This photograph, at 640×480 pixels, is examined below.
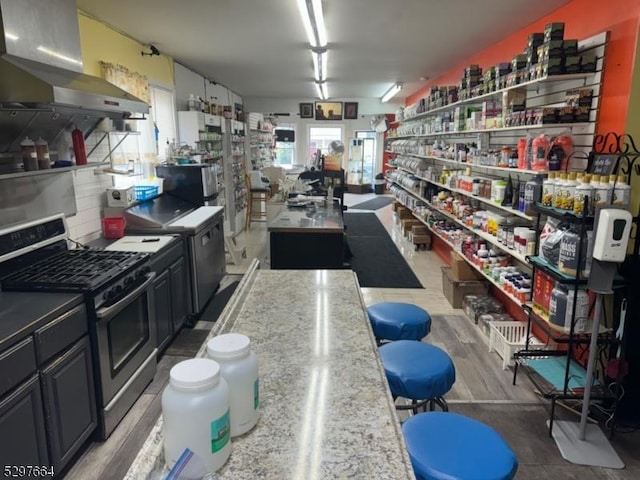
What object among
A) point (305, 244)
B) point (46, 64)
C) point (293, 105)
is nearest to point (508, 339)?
point (305, 244)

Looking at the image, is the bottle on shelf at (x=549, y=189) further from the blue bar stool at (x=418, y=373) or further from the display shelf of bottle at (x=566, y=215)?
the blue bar stool at (x=418, y=373)

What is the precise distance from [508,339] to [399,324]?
192 centimetres

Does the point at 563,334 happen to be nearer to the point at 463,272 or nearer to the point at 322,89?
the point at 463,272

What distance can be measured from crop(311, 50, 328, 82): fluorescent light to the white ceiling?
4.3 inches

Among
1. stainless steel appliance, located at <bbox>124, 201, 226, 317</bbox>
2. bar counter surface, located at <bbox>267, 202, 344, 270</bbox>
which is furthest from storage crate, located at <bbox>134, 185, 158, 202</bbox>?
bar counter surface, located at <bbox>267, 202, 344, 270</bbox>

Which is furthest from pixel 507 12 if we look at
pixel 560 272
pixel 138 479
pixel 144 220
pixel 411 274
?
pixel 138 479

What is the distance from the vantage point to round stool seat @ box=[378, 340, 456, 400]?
181 centimetres

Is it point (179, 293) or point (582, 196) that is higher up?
point (582, 196)

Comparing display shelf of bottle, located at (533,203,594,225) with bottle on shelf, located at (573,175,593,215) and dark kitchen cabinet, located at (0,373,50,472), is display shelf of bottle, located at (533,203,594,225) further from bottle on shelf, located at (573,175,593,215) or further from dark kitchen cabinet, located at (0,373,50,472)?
dark kitchen cabinet, located at (0,373,50,472)

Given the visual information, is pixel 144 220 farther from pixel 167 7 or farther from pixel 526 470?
pixel 526 470

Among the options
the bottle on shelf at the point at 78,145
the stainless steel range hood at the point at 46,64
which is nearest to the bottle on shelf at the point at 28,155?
the stainless steel range hood at the point at 46,64

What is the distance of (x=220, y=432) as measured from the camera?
0.92m

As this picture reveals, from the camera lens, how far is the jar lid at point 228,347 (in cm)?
101

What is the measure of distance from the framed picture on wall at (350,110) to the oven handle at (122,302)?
9.76 meters
